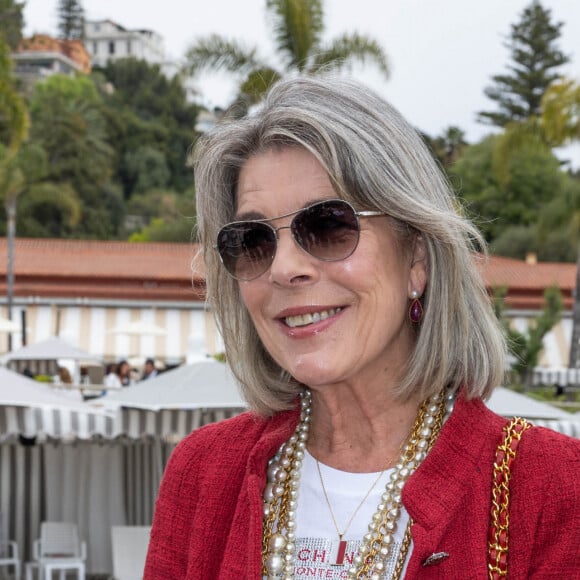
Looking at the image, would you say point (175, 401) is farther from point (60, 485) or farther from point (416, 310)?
point (416, 310)

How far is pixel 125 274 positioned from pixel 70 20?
11077cm

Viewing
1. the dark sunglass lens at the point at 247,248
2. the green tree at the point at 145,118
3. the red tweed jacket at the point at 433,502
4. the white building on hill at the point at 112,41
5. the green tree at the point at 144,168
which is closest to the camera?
the red tweed jacket at the point at 433,502

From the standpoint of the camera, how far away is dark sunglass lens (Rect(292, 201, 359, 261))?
5.96 ft

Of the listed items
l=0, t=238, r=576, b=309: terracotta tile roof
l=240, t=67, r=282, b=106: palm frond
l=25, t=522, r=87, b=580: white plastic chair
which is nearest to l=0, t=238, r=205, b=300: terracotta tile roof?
l=0, t=238, r=576, b=309: terracotta tile roof

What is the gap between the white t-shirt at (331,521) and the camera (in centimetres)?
182

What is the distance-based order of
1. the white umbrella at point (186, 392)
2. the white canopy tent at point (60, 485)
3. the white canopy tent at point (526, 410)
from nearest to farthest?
the white canopy tent at point (526, 410) < the white umbrella at point (186, 392) < the white canopy tent at point (60, 485)

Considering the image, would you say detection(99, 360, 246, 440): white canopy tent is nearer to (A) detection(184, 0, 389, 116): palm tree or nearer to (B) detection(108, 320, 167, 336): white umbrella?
(A) detection(184, 0, 389, 116): palm tree

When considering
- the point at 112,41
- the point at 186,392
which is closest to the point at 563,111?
the point at 186,392

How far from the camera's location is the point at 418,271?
76.8 inches

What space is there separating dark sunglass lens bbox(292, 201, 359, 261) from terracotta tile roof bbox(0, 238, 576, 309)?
28.8 meters

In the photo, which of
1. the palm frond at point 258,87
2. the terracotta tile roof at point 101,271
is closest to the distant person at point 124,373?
the terracotta tile roof at point 101,271

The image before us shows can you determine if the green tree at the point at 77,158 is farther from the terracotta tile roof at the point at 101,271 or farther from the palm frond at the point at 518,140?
the palm frond at the point at 518,140

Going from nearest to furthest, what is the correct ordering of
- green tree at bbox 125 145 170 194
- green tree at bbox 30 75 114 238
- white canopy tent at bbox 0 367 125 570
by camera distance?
white canopy tent at bbox 0 367 125 570
green tree at bbox 30 75 114 238
green tree at bbox 125 145 170 194

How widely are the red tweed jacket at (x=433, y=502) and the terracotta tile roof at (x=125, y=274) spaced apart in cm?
2869
